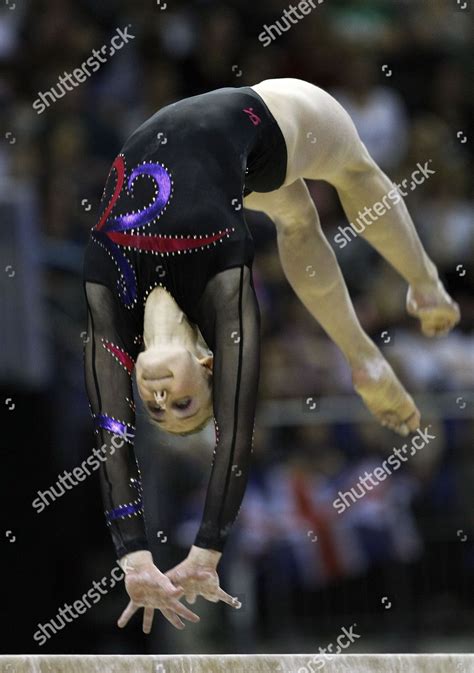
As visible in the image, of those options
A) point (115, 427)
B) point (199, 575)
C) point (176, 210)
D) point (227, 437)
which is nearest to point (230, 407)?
point (227, 437)

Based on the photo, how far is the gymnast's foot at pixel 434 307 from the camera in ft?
14.2

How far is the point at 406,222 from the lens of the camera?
165 inches

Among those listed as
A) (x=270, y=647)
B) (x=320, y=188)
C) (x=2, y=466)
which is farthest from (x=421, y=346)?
(x=2, y=466)

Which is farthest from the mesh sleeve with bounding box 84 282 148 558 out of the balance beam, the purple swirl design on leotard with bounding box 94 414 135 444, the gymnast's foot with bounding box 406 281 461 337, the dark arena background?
the dark arena background

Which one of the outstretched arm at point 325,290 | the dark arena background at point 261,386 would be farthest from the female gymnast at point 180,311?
the dark arena background at point 261,386

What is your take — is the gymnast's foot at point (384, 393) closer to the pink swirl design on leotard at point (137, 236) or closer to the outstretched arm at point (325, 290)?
the outstretched arm at point (325, 290)

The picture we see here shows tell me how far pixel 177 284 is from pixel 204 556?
66cm

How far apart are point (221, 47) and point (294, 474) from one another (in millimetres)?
2539

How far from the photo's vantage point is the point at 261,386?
20.7 feet

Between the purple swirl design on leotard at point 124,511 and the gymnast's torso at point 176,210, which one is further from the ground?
the gymnast's torso at point 176,210

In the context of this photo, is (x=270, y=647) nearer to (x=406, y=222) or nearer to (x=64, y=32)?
Answer: (x=406, y=222)

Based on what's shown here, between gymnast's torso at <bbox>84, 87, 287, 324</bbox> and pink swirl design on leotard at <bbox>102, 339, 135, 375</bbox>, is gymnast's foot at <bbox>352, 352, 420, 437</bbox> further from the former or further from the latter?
pink swirl design on leotard at <bbox>102, 339, 135, 375</bbox>

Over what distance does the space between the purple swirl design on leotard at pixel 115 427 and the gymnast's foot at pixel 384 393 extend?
1206 millimetres

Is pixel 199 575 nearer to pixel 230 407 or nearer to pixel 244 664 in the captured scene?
pixel 244 664
